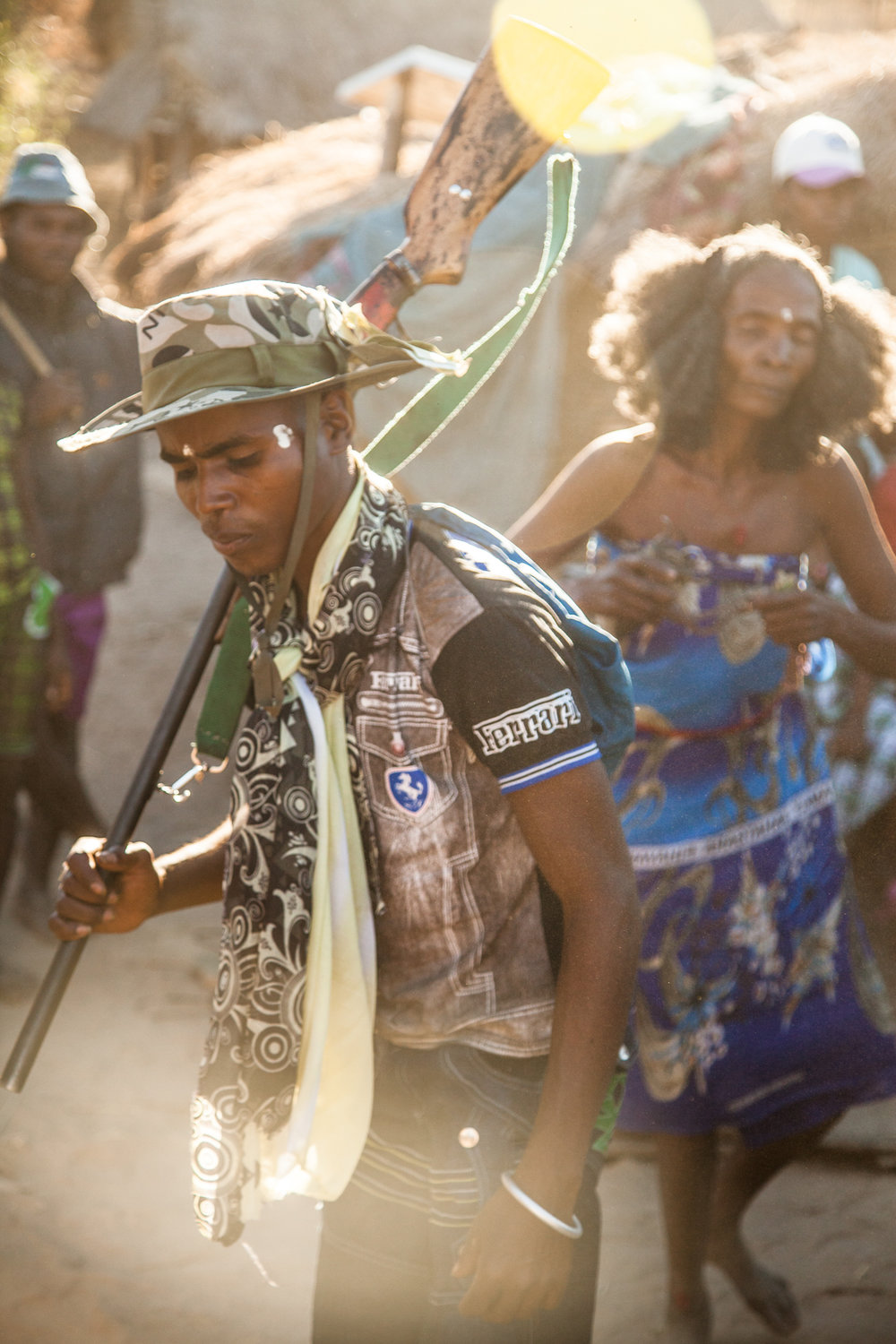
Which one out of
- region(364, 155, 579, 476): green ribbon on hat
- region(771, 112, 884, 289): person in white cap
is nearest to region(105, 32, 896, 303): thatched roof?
region(771, 112, 884, 289): person in white cap

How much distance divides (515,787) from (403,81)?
7.87 metres

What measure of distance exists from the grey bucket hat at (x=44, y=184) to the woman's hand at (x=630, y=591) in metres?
2.73

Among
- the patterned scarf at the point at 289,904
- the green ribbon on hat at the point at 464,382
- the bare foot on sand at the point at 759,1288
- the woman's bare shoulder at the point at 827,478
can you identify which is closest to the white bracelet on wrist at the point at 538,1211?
the patterned scarf at the point at 289,904

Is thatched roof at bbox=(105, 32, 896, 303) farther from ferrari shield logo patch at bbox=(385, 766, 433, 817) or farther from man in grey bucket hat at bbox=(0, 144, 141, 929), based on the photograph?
ferrari shield logo patch at bbox=(385, 766, 433, 817)

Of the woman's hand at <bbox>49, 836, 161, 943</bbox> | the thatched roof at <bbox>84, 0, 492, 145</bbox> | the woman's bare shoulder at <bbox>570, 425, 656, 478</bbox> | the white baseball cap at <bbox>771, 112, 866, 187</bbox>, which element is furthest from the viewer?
the thatched roof at <bbox>84, 0, 492, 145</bbox>

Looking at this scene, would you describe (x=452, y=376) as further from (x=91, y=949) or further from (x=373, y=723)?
(x=91, y=949)

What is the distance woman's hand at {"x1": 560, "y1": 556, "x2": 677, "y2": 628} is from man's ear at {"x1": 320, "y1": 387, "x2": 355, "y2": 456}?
104cm

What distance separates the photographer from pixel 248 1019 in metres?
1.74

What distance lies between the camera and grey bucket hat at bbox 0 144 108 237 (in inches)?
179

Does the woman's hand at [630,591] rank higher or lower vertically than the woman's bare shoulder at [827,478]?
lower

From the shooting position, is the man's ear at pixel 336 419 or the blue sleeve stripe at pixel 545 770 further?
the man's ear at pixel 336 419

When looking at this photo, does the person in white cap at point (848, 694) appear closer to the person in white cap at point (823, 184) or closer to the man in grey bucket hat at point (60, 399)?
the person in white cap at point (823, 184)

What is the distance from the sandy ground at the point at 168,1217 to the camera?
2.83 meters

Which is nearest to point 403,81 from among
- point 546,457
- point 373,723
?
point 546,457
